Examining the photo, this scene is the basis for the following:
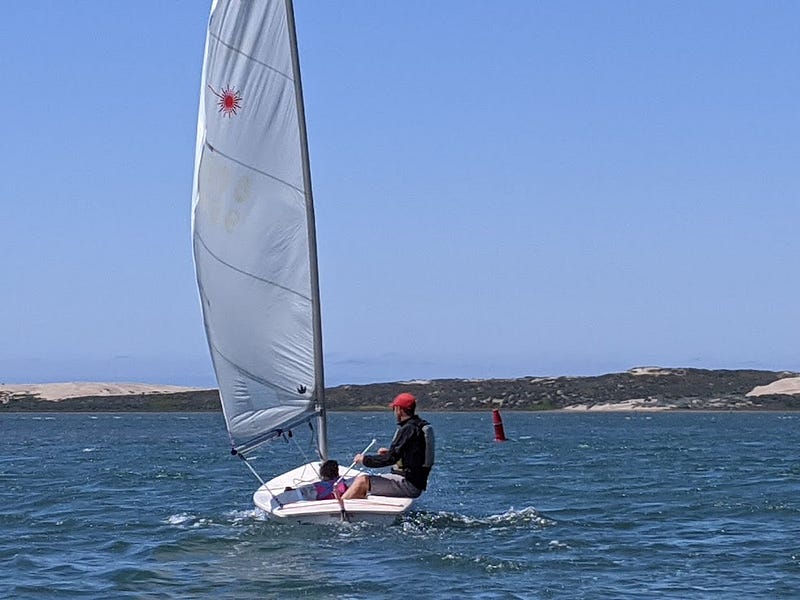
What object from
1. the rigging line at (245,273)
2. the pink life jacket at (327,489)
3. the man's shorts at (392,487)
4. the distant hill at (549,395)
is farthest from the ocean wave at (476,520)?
the distant hill at (549,395)

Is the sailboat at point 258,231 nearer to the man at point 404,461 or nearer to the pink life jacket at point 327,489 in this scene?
the pink life jacket at point 327,489

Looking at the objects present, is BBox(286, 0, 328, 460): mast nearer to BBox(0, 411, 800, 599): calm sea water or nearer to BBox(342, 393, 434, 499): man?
BBox(342, 393, 434, 499): man

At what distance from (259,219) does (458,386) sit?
5477 inches

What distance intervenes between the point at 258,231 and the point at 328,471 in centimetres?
387

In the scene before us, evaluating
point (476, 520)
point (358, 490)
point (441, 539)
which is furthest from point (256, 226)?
point (476, 520)

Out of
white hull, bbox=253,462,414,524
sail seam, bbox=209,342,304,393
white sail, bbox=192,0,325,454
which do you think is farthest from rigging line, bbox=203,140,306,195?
white hull, bbox=253,462,414,524

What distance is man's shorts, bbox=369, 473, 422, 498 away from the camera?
21.0 meters

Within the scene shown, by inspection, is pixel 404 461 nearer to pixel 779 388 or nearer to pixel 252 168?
pixel 252 168

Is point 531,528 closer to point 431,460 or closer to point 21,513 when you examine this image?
point 431,460

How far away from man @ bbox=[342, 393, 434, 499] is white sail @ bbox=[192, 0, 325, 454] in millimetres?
1653

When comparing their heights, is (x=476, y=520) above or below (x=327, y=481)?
below

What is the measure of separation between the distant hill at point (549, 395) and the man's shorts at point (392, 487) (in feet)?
400

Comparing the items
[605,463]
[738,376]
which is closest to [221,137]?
[605,463]

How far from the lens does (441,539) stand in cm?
2020
